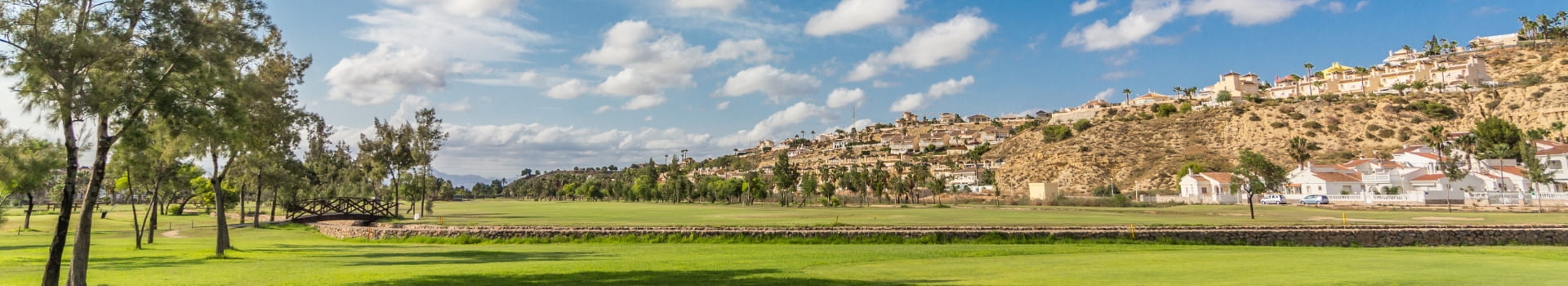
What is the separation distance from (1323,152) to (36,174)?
129375mm

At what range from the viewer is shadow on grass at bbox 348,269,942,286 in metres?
13.5

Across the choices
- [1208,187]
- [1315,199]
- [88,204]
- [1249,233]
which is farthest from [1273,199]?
[88,204]

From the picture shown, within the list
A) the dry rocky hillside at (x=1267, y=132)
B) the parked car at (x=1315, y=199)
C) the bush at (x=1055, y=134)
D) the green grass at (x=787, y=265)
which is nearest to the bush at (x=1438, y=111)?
the dry rocky hillside at (x=1267, y=132)

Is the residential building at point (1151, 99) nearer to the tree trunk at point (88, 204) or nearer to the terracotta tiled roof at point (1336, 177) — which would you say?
the terracotta tiled roof at point (1336, 177)

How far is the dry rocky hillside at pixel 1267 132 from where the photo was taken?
101 metres

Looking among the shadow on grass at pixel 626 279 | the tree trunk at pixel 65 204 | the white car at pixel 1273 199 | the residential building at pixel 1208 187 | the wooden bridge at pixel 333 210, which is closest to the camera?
the tree trunk at pixel 65 204

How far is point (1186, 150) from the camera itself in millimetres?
111000

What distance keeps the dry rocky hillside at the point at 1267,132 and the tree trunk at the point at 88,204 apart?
3936 inches

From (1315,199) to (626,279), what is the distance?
7109cm

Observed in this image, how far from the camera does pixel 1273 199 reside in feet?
228

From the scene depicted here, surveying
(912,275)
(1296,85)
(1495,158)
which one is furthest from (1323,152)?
(912,275)

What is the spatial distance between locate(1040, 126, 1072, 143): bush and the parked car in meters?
63.2

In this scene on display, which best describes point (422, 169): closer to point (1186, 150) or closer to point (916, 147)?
point (1186, 150)

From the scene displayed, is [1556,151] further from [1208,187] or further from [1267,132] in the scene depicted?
[1267,132]
